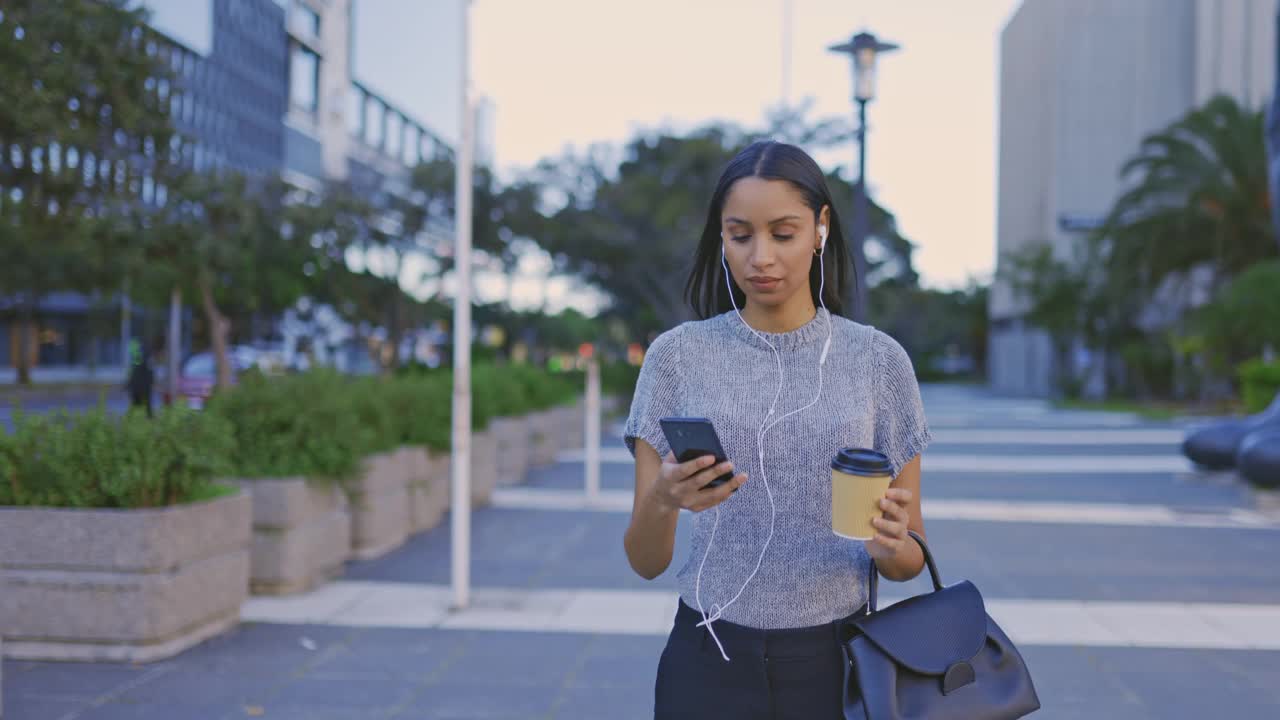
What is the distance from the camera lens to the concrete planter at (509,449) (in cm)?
1292

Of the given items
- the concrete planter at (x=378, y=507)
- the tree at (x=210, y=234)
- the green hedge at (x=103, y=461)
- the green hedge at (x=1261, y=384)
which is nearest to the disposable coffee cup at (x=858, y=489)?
the green hedge at (x=103, y=461)

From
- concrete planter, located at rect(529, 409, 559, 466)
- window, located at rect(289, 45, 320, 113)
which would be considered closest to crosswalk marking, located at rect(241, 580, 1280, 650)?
concrete planter, located at rect(529, 409, 559, 466)

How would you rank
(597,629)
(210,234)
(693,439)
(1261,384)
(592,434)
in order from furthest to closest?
1. (210,234)
2. (1261,384)
3. (592,434)
4. (597,629)
5. (693,439)

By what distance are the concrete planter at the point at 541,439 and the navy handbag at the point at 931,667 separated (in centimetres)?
1282

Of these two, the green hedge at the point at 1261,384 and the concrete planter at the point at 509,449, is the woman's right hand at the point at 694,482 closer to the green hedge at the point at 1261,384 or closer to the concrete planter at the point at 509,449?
the concrete planter at the point at 509,449

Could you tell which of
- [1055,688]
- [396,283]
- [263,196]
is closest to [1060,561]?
[1055,688]

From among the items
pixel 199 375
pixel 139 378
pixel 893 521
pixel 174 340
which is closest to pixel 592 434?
pixel 893 521

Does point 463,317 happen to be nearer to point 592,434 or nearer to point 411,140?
point 592,434

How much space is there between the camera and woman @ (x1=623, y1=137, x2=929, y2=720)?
6.35 feet

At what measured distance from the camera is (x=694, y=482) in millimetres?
1734

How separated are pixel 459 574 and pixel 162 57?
9479 millimetres

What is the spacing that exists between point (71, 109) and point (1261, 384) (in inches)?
735

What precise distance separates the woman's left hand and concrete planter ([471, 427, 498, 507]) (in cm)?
899

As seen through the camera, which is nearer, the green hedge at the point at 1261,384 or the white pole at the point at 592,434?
the white pole at the point at 592,434
